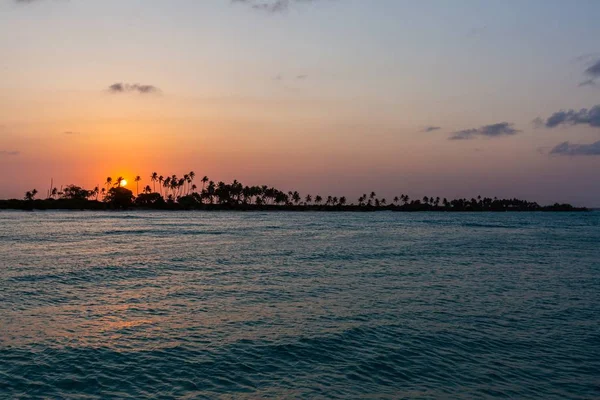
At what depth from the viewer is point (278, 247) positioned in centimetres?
5212

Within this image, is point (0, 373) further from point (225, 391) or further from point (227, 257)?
point (227, 257)

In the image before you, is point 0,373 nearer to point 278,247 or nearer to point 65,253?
point 65,253

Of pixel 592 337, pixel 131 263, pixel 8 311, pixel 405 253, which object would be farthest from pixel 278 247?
pixel 592 337

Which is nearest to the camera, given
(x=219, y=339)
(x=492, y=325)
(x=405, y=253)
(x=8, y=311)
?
(x=219, y=339)

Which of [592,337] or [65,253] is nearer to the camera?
[592,337]

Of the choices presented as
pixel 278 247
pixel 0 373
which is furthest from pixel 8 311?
pixel 278 247

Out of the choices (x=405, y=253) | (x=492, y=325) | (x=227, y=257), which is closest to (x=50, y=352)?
(x=492, y=325)

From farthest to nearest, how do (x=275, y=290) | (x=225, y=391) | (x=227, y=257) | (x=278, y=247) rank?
(x=278, y=247) < (x=227, y=257) < (x=275, y=290) < (x=225, y=391)

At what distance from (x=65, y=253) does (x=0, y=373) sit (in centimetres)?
3353

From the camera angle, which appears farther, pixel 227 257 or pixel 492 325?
pixel 227 257

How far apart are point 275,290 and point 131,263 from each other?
17.7 metres

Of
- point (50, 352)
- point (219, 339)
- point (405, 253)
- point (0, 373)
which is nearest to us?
point (0, 373)

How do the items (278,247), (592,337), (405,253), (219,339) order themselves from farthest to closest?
(278,247)
(405,253)
(592,337)
(219,339)

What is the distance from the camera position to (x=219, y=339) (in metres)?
15.7
